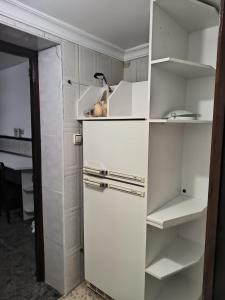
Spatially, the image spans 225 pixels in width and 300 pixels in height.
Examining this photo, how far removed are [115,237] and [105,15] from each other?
61.9 inches

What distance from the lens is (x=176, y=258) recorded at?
4.80 feet

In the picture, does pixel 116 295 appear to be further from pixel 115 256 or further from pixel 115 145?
pixel 115 145

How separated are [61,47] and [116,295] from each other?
6.30ft

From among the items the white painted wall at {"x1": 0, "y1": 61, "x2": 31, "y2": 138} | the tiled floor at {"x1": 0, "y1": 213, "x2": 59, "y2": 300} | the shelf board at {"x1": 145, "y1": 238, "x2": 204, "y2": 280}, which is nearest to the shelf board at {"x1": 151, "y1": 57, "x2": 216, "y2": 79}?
the shelf board at {"x1": 145, "y1": 238, "x2": 204, "y2": 280}

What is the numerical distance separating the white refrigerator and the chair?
71.5 inches

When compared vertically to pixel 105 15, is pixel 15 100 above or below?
below

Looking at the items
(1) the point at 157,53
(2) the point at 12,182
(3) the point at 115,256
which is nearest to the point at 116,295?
(3) the point at 115,256

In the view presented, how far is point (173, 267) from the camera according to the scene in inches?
54.0

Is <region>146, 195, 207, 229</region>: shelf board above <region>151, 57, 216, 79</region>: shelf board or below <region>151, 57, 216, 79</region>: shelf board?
below

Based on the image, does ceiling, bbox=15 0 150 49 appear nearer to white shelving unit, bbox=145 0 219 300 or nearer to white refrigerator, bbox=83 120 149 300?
white shelving unit, bbox=145 0 219 300

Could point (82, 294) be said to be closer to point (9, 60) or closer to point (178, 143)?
point (178, 143)

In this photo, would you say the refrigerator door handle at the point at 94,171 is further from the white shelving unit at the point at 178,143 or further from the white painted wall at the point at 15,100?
the white painted wall at the point at 15,100

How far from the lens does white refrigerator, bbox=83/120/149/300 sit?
53.4 inches

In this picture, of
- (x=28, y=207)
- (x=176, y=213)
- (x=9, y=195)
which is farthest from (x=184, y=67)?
(x=9, y=195)
